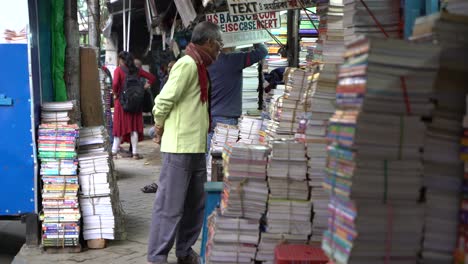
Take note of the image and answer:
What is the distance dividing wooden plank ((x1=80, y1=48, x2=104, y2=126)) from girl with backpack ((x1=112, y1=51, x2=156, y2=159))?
4374 millimetres

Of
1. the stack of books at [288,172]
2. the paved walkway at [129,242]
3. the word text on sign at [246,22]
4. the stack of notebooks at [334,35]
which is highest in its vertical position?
the word text on sign at [246,22]

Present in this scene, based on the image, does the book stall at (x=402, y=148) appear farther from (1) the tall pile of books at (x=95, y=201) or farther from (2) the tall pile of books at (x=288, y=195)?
(1) the tall pile of books at (x=95, y=201)

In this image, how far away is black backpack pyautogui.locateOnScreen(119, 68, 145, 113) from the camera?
10844 mm

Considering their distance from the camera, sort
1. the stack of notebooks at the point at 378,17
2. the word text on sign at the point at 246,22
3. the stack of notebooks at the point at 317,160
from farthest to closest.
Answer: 1. the word text on sign at the point at 246,22
2. the stack of notebooks at the point at 317,160
3. the stack of notebooks at the point at 378,17

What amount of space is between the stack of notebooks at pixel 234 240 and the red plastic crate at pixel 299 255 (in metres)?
0.26

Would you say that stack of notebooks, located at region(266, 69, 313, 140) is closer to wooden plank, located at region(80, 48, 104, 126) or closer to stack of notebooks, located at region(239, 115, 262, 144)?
stack of notebooks, located at region(239, 115, 262, 144)

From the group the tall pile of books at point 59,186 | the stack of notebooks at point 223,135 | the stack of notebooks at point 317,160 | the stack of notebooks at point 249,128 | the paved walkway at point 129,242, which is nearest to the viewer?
the stack of notebooks at point 317,160

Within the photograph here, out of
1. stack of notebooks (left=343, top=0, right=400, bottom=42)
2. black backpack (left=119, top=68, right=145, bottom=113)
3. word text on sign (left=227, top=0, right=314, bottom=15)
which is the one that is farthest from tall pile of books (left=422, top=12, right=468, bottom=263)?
black backpack (left=119, top=68, right=145, bottom=113)

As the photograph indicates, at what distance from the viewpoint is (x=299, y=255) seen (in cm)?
342

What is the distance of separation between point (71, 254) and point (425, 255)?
3.88 metres

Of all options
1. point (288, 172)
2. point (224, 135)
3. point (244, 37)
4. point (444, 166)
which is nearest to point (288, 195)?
point (288, 172)

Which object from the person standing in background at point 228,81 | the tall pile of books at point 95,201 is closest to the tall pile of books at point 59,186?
the tall pile of books at point 95,201

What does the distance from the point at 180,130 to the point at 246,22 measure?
3982 mm

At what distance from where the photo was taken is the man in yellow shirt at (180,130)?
4656 mm
